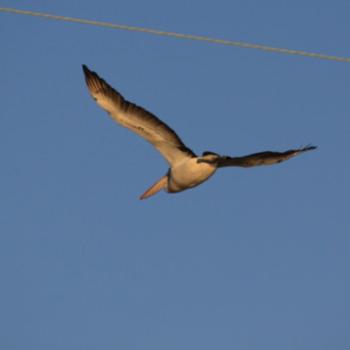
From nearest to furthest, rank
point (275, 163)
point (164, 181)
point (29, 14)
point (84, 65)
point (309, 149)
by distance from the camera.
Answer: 1. point (29, 14)
2. point (309, 149)
3. point (275, 163)
4. point (84, 65)
5. point (164, 181)

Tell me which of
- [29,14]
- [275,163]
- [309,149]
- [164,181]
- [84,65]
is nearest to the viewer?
[29,14]

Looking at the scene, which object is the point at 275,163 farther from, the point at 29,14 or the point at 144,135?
the point at 29,14

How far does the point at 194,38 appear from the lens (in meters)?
13.6

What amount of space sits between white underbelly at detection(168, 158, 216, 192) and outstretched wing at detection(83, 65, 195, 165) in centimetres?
40

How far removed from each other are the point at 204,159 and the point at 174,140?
1340 millimetres

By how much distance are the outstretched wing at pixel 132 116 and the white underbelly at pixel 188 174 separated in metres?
0.40

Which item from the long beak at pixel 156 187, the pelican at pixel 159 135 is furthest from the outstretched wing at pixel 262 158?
the long beak at pixel 156 187

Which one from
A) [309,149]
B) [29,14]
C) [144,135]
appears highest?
[144,135]

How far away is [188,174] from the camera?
2138cm

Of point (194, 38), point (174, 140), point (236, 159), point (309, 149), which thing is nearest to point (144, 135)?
point (174, 140)

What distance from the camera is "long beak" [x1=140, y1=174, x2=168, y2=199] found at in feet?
75.9

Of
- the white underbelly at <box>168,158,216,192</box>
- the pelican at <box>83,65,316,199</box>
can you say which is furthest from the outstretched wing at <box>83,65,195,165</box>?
the white underbelly at <box>168,158,216,192</box>

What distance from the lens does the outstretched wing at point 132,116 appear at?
21.6m

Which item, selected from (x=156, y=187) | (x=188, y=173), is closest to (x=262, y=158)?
(x=188, y=173)
